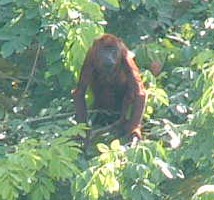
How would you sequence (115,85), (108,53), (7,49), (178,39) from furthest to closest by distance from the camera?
(178,39) → (115,85) → (108,53) → (7,49)

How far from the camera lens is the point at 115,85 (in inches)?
283

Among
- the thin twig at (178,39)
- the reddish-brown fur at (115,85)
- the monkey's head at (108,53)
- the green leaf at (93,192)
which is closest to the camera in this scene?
the green leaf at (93,192)

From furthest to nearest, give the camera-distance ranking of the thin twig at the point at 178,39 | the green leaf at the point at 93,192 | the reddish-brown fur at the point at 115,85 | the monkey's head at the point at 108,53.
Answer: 1. the thin twig at the point at 178,39
2. the monkey's head at the point at 108,53
3. the reddish-brown fur at the point at 115,85
4. the green leaf at the point at 93,192

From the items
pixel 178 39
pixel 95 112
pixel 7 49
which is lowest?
pixel 95 112

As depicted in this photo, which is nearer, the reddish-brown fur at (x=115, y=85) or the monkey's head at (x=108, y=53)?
the reddish-brown fur at (x=115, y=85)

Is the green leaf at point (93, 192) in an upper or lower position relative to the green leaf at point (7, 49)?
lower

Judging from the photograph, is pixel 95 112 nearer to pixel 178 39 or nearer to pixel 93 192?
pixel 178 39

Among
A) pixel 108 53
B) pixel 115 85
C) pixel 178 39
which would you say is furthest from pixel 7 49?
pixel 178 39

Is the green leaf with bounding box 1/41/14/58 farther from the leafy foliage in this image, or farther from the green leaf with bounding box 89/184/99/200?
the green leaf with bounding box 89/184/99/200

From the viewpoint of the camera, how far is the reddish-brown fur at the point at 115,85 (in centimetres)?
661

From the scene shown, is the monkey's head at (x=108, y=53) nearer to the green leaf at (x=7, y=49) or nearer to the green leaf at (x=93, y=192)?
the green leaf at (x=7, y=49)

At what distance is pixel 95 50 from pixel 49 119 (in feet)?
2.82

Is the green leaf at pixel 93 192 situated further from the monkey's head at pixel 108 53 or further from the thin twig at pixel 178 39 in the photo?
the thin twig at pixel 178 39

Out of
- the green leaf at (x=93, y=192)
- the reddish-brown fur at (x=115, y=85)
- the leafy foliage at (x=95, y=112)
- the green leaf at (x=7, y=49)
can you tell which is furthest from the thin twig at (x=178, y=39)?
the green leaf at (x=93, y=192)
